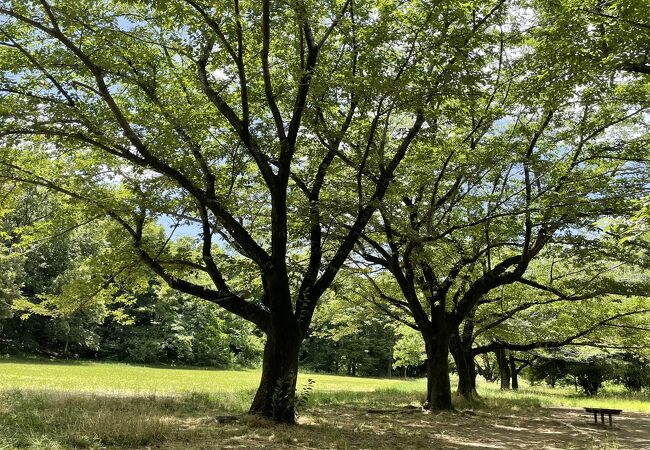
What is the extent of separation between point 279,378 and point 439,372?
717 centimetres

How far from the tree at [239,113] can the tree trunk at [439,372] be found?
5675 mm

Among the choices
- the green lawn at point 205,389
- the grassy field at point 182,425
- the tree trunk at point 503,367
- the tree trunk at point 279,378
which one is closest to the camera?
the grassy field at point 182,425

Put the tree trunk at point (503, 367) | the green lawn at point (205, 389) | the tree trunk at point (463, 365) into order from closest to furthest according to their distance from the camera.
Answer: the green lawn at point (205, 389) → the tree trunk at point (463, 365) → the tree trunk at point (503, 367)

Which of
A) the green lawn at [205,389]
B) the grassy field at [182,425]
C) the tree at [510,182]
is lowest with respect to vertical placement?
the green lawn at [205,389]

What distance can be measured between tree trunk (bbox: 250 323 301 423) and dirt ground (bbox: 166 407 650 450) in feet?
1.59

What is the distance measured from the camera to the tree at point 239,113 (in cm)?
793

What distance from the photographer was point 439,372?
15031mm

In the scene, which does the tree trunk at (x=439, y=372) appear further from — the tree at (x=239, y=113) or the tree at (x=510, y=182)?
the tree at (x=239, y=113)

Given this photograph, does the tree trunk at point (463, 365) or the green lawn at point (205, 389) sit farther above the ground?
the tree trunk at point (463, 365)

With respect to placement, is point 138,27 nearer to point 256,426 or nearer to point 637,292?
point 256,426

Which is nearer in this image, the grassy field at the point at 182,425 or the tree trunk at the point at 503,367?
the grassy field at the point at 182,425

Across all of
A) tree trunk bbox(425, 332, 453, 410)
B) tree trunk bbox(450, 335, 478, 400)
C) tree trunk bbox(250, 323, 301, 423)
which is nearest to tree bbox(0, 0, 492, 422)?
tree trunk bbox(250, 323, 301, 423)

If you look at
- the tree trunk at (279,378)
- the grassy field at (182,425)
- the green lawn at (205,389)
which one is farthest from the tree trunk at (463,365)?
the tree trunk at (279,378)

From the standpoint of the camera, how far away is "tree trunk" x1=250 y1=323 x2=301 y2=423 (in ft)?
31.0
